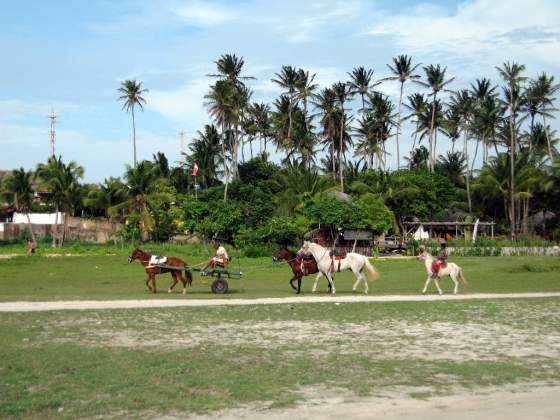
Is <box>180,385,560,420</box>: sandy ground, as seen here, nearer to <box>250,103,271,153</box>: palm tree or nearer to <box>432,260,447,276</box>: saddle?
<box>432,260,447,276</box>: saddle

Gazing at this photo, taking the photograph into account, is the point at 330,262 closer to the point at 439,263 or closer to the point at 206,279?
the point at 439,263

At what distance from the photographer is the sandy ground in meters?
8.80

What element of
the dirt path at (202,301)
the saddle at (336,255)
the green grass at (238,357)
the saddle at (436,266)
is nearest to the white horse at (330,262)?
the saddle at (336,255)

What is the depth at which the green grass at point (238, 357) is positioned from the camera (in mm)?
9609

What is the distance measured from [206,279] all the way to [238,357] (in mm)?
21927

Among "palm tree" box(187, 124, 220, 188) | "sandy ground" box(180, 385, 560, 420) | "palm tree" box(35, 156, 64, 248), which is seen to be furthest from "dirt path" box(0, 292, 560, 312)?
"palm tree" box(187, 124, 220, 188)

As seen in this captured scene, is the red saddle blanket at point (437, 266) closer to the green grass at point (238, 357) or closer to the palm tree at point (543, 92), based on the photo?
the green grass at point (238, 357)

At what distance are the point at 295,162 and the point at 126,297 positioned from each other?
6984cm

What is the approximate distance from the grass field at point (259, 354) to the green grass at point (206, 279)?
22.3 ft

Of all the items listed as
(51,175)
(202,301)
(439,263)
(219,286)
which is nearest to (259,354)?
(202,301)

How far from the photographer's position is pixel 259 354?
1269cm

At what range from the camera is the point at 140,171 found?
69.6 m

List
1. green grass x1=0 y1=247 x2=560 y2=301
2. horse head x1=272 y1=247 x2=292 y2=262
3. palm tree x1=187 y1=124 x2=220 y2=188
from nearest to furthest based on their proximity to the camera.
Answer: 1. horse head x1=272 y1=247 x2=292 y2=262
2. green grass x1=0 y1=247 x2=560 y2=301
3. palm tree x1=187 y1=124 x2=220 y2=188

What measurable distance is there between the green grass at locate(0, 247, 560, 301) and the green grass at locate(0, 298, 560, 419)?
766 cm
